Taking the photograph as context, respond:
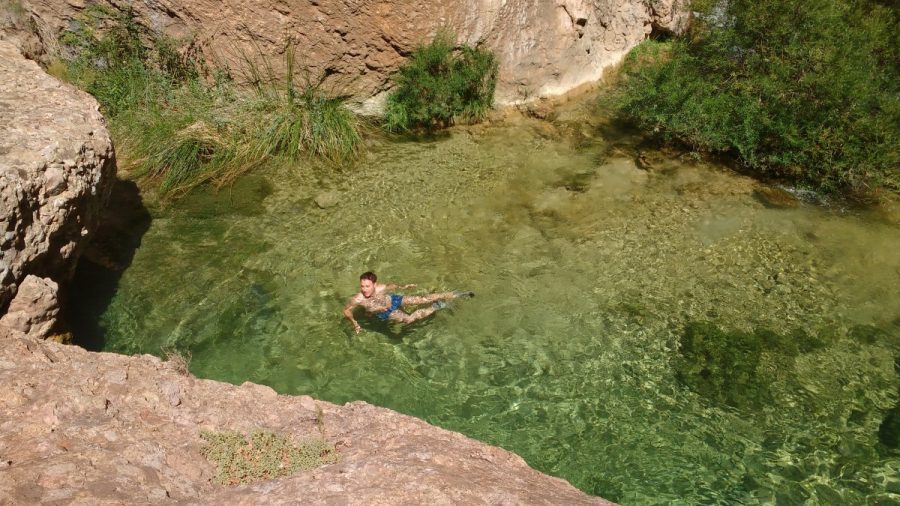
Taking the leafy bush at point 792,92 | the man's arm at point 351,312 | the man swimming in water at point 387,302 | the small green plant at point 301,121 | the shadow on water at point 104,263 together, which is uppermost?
the leafy bush at point 792,92

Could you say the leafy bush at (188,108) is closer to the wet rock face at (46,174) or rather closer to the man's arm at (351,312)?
the wet rock face at (46,174)

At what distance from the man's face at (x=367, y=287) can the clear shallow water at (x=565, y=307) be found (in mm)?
272

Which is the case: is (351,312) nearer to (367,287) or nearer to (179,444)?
(367,287)

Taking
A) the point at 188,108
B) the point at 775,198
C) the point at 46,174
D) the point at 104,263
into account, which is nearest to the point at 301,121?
the point at 188,108

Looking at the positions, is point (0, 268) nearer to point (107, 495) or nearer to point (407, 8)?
point (107, 495)

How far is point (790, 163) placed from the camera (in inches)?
325

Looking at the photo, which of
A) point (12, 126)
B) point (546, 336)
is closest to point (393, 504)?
point (546, 336)

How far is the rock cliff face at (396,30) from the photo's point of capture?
30.7 feet

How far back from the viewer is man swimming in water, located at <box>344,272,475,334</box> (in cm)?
664

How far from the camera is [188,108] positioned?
9.22 metres

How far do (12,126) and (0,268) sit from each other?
1.34 m

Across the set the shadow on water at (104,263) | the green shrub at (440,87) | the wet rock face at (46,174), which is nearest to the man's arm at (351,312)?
the shadow on water at (104,263)

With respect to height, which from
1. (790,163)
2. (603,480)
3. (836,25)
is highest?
(836,25)

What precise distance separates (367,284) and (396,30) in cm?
446
